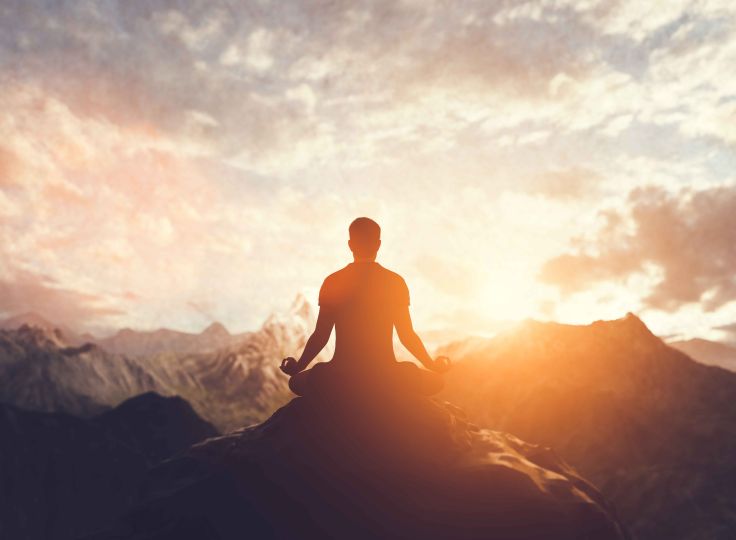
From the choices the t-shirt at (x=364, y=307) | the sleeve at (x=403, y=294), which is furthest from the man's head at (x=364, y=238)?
the sleeve at (x=403, y=294)

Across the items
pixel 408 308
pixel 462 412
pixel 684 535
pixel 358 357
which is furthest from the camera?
pixel 684 535

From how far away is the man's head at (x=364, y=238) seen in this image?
12266 millimetres

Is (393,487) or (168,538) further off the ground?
(393,487)

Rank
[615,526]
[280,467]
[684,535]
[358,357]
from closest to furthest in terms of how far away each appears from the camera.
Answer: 1. [615,526]
2. [280,467]
3. [358,357]
4. [684,535]

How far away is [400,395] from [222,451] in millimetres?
4573

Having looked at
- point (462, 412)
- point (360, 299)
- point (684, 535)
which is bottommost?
point (684, 535)

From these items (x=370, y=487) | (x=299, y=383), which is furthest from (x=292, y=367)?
(x=370, y=487)

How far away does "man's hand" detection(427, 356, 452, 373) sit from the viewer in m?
11.6

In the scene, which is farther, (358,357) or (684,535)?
(684,535)

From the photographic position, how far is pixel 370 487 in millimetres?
10000

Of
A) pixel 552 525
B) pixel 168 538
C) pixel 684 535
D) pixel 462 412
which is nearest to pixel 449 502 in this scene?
pixel 552 525

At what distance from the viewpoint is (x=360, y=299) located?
12.0 metres

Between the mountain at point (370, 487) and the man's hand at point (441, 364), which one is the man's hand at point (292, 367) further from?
the man's hand at point (441, 364)

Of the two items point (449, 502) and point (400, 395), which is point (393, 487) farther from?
point (400, 395)
